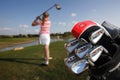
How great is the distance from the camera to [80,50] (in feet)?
6.99

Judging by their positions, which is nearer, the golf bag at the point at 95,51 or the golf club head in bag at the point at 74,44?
the golf bag at the point at 95,51

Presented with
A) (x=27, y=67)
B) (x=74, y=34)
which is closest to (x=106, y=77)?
(x=74, y=34)

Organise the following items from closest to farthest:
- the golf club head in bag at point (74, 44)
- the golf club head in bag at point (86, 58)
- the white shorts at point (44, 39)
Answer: the golf club head in bag at point (86, 58)
the golf club head in bag at point (74, 44)
the white shorts at point (44, 39)

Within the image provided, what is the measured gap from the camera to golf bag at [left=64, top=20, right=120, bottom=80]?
2.07 m

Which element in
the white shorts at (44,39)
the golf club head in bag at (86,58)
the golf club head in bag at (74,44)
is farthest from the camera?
the white shorts at (44,39)

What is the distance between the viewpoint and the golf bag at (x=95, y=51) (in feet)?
6.81

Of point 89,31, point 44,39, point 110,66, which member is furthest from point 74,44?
point 44,39

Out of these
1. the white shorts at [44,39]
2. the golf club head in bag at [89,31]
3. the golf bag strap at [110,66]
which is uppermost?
the golf club head in bag at [89,31]

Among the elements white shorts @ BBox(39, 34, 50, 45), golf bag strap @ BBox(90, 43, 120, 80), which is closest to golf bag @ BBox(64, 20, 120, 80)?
golf bag strap @ BBox(90, 43, 120, 80)

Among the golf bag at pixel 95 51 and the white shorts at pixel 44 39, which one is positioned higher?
the golf bag at pixel 95 51

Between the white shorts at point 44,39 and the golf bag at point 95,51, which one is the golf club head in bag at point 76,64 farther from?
the white shorts at point 44,39

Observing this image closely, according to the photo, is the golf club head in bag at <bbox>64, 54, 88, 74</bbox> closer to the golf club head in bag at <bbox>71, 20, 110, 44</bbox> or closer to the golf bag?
the golf bag

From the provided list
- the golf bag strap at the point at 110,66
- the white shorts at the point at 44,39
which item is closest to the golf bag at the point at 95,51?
the golf bag strap at the point at 110,66

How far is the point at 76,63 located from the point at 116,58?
360 mm
